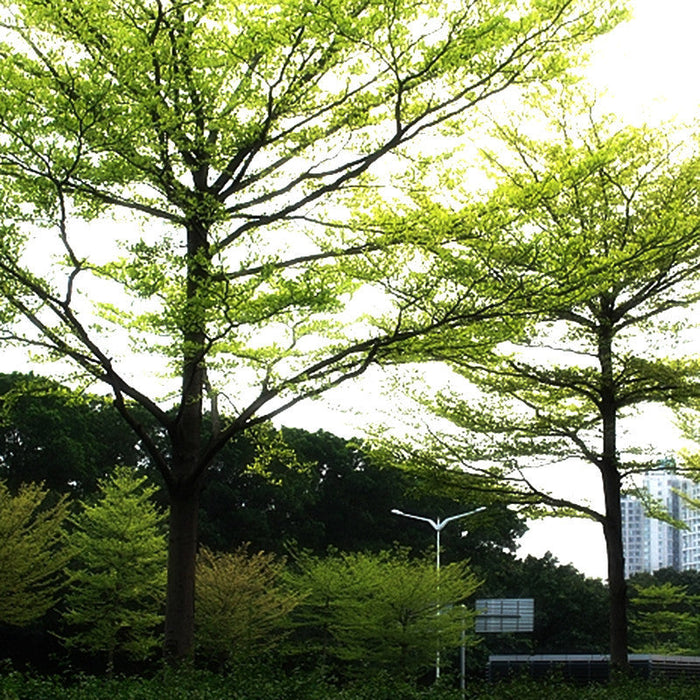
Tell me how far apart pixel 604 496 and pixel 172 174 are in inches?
302

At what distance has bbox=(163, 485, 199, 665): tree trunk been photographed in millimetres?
8859

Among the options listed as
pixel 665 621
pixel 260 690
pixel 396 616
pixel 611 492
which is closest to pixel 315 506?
pixel 665 621

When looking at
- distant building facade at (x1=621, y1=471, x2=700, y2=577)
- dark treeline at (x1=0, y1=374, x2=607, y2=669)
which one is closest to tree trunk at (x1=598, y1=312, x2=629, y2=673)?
dark treeline at (x1=0, y1=374, x2=607, y2=669)

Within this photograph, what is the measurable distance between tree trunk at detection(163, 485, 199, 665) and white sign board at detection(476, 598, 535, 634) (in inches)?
670

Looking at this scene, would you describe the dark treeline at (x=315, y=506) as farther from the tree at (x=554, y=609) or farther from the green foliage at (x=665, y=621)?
the green foliage at (x=665, y=621)

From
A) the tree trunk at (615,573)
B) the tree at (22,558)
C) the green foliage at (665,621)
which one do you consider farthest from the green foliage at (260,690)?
the green foliage at (665,621)

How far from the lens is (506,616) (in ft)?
84.3

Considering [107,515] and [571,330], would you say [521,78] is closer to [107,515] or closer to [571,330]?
[571,330]

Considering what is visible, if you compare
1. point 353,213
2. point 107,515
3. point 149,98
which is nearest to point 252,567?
point 107,515

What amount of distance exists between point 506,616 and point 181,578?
715 inches

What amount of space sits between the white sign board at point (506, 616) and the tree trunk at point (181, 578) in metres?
17.0

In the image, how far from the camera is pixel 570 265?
885 cm

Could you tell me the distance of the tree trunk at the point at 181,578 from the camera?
8.86 meters

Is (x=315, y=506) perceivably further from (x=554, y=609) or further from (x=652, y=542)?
(x=652, y=542)
